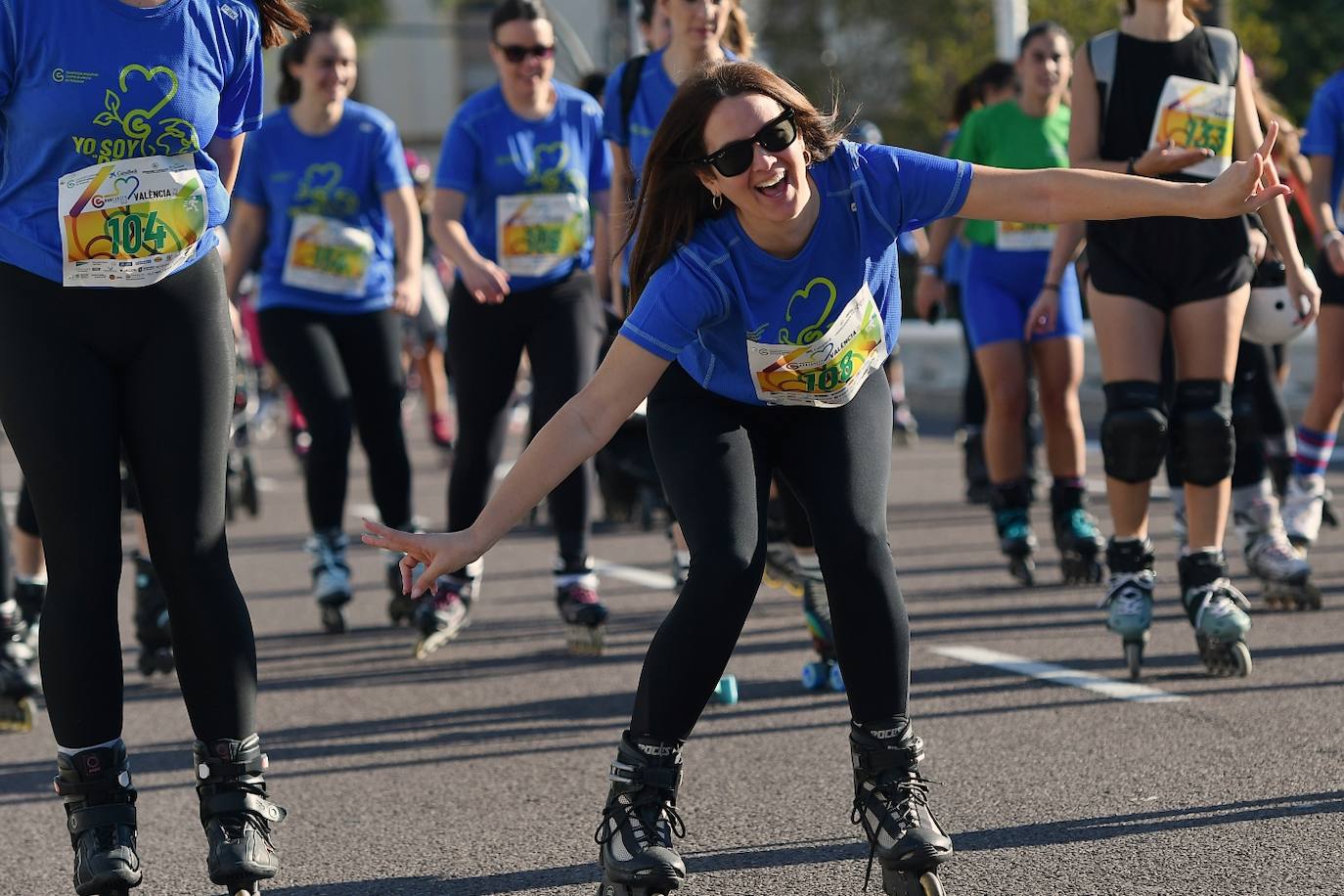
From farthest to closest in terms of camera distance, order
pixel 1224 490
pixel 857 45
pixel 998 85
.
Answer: pixel 857 45 → pixel 998 85 → pixel 1224 490

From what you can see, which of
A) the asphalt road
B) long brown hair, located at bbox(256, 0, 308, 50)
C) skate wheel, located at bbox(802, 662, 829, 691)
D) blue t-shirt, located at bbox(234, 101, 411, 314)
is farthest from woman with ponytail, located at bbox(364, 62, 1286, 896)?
blue t-shirt, located at bbox(234, 101, 411, 314)

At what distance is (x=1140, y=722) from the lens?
5.27 metres

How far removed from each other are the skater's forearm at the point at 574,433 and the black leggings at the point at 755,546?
0.87ft

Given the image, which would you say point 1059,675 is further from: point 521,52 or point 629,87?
point 521,52

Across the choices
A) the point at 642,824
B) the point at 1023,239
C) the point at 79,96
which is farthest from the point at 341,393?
the point at 642,824

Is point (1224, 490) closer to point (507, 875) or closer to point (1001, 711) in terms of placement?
point (1001, 711)

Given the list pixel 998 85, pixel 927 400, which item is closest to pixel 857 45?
pixel 927 400


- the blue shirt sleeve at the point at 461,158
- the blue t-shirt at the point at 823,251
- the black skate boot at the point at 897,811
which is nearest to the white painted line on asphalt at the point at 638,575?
the blue shirt sleeve at the point at 461,158

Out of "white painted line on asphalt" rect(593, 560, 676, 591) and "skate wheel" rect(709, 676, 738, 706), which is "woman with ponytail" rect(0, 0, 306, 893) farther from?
"white painted line on asphalt" rect(593, 560, 676, 591)

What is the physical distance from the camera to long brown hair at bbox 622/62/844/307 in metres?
3.90

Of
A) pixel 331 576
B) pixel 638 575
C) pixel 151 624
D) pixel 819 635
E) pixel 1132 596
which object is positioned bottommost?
pixel 638 575

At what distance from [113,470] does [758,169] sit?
1.36m

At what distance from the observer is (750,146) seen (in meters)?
3.81

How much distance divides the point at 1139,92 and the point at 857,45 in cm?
3893
